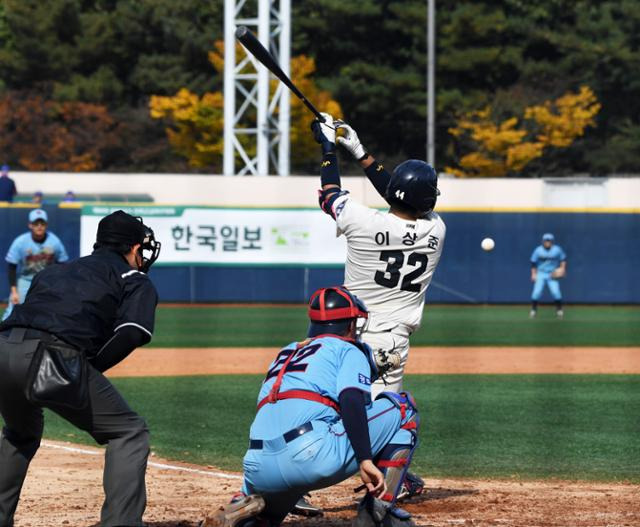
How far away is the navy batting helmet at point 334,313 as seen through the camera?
5590 millimetres

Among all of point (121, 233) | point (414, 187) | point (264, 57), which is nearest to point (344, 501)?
point (414, 187)

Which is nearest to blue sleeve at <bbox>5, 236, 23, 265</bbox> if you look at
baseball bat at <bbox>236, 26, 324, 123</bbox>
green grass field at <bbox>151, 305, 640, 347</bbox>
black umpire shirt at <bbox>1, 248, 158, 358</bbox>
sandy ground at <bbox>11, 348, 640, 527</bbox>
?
green grass field at <bbox>151, 305, 640, 347</bbox>

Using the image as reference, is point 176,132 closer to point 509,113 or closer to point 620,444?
point 509,113

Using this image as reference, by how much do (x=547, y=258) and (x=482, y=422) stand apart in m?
13.6

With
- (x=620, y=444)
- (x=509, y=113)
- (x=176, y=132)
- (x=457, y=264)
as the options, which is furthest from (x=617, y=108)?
(x=620, y=444)

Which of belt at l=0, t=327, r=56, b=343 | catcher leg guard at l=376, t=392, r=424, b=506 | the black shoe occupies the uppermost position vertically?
belt at l=0, t=327, r=56, b=343

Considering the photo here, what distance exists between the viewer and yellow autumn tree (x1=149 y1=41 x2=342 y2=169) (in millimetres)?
42812

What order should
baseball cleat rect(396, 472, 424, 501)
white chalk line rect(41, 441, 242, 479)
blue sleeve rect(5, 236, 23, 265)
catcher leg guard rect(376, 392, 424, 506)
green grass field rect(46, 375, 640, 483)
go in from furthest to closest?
blue sleeve rect(5, 236, 23, 265) → green grass field rect(46, 375, 640, 483) → white chalk line rect(41, 441, 242, 479) → baseball cleat rect(396, 472, 424, 501) → catcher leg guard rect(376, 392, 424, 506)

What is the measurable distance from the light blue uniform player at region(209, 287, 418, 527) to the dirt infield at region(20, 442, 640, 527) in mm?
1218

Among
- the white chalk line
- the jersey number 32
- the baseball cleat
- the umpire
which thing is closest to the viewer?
the umpire

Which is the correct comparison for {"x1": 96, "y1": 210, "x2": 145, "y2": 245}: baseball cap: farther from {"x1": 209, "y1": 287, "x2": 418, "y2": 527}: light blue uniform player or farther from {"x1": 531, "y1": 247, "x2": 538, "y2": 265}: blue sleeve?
{"x1": 531, "y1": 247, "x2": 538, "y2": 265}: blue sleeve

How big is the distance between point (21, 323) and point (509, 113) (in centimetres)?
4177

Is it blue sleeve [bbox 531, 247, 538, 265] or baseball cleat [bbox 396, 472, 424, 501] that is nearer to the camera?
baseball cleat [bbox 396, 472, 424, 501]

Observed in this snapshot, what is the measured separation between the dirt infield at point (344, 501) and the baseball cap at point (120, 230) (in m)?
1.70
